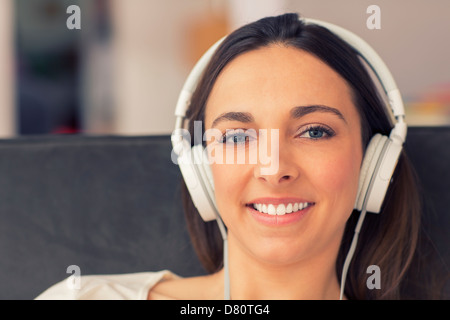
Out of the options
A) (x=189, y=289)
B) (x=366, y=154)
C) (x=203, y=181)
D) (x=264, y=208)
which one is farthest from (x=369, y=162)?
(x=189, y=289)

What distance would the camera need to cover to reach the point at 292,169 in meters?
0.96

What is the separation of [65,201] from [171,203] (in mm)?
264

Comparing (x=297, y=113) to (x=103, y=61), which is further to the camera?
(x=103, y=61)

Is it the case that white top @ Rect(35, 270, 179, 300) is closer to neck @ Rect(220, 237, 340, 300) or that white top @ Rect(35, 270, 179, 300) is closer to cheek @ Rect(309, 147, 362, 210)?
neck @ Rect(220, 237, 340, 300)

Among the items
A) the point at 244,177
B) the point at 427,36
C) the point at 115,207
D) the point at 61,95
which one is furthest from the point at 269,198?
the point at 61,95

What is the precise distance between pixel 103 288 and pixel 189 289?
20 cm

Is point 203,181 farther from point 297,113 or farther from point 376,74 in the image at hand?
point 376,74

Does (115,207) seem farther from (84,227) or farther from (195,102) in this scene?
(195,102)

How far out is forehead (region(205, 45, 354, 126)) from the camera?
0.98m

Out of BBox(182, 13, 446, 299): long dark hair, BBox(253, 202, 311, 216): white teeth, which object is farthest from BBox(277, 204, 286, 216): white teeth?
BBox(182, 13, 446, 299): long dark hair

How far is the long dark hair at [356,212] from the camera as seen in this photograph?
1064 millimetres

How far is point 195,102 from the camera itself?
1.18 metres

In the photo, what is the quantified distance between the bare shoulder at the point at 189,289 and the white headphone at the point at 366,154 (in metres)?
0.19

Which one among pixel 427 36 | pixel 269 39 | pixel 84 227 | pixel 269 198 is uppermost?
pixel 427 36
